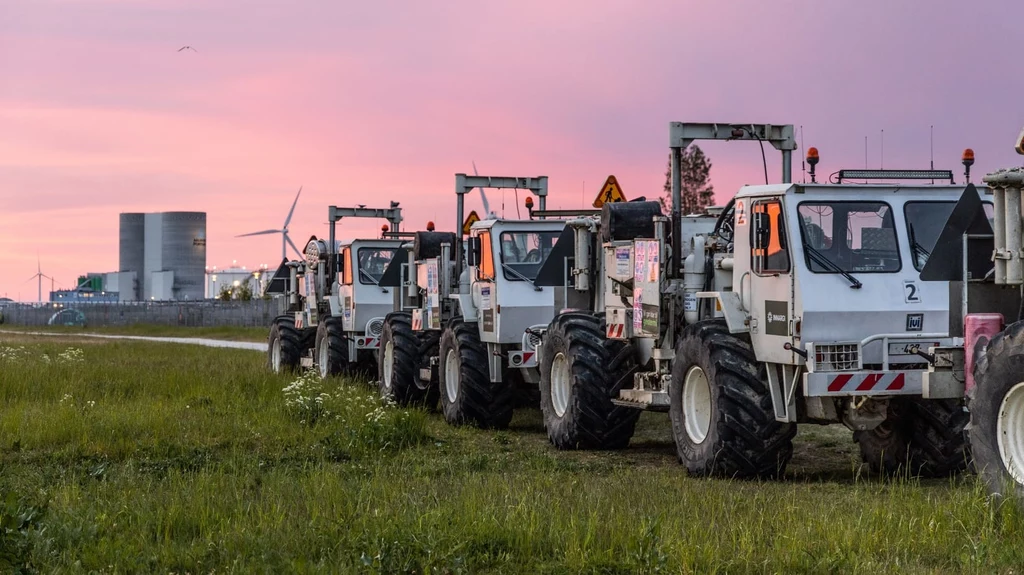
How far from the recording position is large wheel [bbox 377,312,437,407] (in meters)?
21.2

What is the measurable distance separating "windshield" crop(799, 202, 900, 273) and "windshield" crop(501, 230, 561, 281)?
6770 mm

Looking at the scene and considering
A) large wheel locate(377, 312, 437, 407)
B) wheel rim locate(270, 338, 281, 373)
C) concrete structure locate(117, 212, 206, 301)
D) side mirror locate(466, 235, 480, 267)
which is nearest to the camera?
side mirror locate(466, 235, 480, 267)

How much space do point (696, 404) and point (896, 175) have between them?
2.61 meters

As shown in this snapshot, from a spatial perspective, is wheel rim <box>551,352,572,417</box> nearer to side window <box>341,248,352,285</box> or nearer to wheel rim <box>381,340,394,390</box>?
wheel rim <box>381,340,394,390</box>

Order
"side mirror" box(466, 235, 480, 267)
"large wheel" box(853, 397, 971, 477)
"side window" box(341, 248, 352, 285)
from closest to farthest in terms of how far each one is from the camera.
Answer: "large wheel" box(853, 397, 971, 477)
"side mirror" box(466, 235, 480, 267)
"side window" box(341, 248, 352, 285)

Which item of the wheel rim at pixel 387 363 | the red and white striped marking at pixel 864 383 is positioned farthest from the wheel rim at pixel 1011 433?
the wheel rim at pixel 387 363

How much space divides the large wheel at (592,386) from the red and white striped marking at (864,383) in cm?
414

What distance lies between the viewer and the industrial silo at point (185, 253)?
134000 millimetres

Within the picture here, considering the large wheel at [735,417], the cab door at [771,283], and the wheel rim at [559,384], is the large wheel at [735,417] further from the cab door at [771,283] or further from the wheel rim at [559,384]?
the wheel rim at [559,384]

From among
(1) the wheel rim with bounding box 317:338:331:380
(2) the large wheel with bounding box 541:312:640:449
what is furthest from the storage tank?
(2) the large wheel with bounding box 541:312:640:449

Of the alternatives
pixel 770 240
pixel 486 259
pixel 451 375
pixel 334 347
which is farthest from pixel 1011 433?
pixel 334 347

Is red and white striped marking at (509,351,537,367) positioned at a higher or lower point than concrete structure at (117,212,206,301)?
lower

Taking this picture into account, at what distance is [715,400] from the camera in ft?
39.2

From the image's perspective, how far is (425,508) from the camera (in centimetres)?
956
